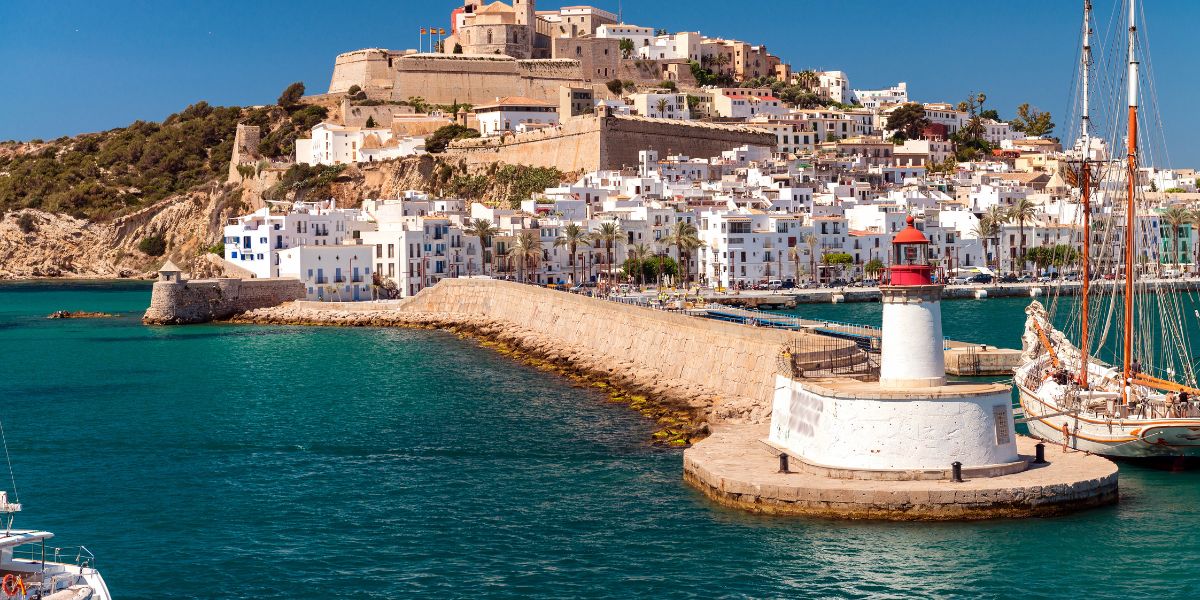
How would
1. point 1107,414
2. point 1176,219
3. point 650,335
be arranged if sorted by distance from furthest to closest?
point 1176,219 → point 650,335 → point 1107,414

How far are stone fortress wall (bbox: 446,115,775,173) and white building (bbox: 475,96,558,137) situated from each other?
9.59 feet

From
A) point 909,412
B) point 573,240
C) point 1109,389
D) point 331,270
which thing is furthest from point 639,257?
point 909,412

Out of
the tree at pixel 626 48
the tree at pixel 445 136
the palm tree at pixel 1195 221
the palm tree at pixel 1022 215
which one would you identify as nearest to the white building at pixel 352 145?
the tree at pixel 445 136

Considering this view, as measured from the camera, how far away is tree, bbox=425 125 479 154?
99.1 metres

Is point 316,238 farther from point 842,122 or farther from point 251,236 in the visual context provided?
point 842,122

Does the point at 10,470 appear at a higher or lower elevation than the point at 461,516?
higher

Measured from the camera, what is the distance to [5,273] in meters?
113

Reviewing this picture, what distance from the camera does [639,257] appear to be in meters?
70.3

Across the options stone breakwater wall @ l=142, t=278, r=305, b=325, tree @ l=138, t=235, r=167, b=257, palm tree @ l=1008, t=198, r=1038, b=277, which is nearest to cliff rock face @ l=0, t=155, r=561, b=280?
tree @ l=138, t=235, r=167, b=257

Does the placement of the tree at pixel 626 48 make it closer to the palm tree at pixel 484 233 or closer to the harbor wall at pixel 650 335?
the palm tree at pixel 484 233

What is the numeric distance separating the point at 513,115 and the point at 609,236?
32.8 meters

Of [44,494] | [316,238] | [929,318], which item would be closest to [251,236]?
[316,238]

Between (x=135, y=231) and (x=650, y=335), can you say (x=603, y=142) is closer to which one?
(x=135, y=231)

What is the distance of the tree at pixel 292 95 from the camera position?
396 ft
